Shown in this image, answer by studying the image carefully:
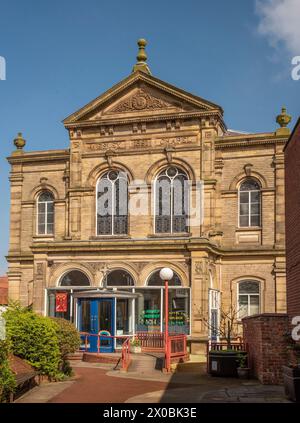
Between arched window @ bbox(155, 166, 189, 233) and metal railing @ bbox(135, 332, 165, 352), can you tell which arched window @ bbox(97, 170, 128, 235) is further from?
metal railing @ bbox(135, 332, 165, 352)

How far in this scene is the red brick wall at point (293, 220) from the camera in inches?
751

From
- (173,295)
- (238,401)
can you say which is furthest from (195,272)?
(238,401)

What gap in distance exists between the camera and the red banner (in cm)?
3378

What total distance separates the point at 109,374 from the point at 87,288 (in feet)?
34.3

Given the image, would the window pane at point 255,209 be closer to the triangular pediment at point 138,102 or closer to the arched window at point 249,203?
the arched window at point 249,203

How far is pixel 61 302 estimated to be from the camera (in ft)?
111

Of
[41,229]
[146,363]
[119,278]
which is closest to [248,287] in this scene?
[119,278]

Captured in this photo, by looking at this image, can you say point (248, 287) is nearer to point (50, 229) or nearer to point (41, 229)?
point (50, 229)

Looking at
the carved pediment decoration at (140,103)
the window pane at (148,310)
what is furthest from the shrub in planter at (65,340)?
the carved pediment decoration at (140,103)

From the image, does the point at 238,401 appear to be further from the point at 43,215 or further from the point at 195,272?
the point at 43,215

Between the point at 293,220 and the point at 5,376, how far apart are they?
8.89m

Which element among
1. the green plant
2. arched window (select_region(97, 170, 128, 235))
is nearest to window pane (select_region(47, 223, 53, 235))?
arched window (select_region(97, 170, 128, 235))

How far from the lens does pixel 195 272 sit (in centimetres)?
3209
